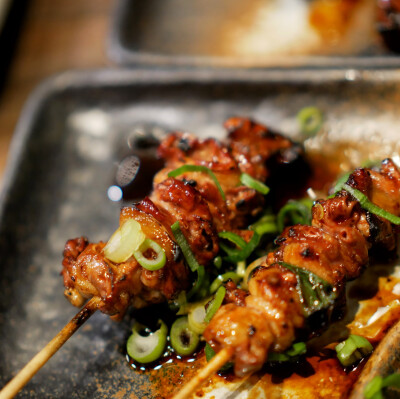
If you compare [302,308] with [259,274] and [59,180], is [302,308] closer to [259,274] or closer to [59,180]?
[259,274]

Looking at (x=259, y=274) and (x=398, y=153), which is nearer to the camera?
(x=259, y=274)

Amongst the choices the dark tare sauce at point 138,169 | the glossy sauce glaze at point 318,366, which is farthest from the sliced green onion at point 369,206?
the dark tare sauce at point 138,169

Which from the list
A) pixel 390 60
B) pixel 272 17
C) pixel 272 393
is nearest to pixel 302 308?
pixel 272 393

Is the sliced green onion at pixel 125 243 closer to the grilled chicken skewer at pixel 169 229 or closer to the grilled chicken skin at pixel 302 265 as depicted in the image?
the grilled chicken skewer at pixel 169 229

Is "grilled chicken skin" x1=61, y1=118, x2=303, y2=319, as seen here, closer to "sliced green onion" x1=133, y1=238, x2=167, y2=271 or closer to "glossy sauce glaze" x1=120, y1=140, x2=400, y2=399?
"sliced green onion" x1=133, y1=238, x2=167, y2=271

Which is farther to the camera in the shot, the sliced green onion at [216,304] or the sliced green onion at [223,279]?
the sliced green onion at [223,279]

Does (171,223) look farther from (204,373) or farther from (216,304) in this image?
(204,373)
